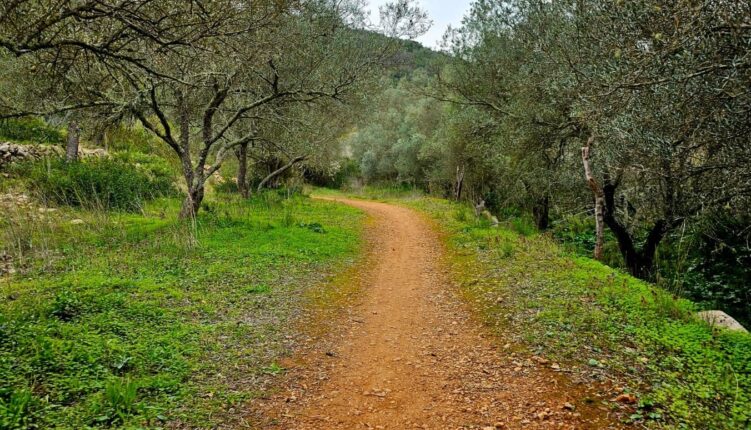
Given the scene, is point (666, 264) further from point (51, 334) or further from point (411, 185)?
point (411, 185)

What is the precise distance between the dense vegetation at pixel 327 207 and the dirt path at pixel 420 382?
0.53 m

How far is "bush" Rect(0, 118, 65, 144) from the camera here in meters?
19.0

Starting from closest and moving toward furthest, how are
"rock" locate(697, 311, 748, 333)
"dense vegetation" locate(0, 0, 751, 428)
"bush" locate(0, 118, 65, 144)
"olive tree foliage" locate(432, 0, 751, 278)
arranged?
1. "dense vegetation" locate(0, 0, 751, 428)
2. "olive tree foliage" locate(432, 0, 751, 278)
3. "rock" locate(697, 311, 748, 333)
4. "bush" locate(0, 118, 65, 144)

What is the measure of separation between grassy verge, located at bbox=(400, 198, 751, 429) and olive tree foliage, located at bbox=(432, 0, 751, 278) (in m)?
2.14

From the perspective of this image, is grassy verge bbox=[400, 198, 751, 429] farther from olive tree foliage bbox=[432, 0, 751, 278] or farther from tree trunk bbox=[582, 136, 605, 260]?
olive tree foliage bbox=[432, 0, 751, 278]

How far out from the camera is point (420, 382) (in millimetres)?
5219

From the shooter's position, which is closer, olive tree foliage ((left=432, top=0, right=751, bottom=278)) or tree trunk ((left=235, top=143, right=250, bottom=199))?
olive tree foliage ((left=432, top=0, right=751, bottom=278))

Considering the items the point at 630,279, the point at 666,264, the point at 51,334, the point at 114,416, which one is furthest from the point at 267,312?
the point at 666,264

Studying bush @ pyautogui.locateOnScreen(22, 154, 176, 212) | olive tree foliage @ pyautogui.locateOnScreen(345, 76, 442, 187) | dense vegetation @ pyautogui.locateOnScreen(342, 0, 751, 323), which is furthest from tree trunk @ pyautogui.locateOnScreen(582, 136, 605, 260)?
olive tree foliage @ pyautogui.locateOnScreen(345, 76, 442, 187)

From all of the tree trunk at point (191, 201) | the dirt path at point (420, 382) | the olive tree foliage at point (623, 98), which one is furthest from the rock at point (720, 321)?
the tree trunk at point (191, 201)

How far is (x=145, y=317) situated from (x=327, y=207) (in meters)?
14.7

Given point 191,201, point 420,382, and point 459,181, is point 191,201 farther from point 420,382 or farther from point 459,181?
point 459,181

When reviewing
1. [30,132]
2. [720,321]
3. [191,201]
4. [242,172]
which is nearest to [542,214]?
[720,321]

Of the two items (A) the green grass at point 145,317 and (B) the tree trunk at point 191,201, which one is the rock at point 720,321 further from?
(B) the tree trunk at point 191,201
